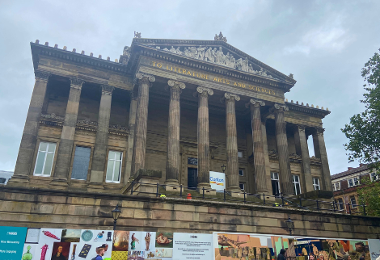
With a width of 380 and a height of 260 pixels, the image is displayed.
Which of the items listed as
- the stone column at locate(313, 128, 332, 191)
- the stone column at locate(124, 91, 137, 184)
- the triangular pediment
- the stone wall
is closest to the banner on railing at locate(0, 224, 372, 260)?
the stone wall

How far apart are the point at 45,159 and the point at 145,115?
9.00 meters

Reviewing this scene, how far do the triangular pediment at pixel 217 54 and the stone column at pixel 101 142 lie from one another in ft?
18.2

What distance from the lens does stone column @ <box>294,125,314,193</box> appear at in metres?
33.1

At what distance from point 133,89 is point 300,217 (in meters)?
17.4

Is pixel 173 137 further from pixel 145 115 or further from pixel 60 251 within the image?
pixel 60 251

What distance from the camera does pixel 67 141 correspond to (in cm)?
2414

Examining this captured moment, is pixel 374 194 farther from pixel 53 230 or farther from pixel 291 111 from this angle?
pixel 53 230

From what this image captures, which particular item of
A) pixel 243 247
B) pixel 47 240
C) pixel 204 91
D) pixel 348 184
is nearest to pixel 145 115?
pixel 204 91

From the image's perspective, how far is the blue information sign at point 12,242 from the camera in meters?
13.5

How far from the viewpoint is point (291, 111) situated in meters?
35.8

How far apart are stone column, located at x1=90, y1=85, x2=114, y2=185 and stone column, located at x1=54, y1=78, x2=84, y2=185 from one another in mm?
1962

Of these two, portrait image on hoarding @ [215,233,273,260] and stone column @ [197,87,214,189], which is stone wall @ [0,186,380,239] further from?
stone column @ [197,87,214,189]

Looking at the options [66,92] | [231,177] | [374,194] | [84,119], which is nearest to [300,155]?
[374,194]

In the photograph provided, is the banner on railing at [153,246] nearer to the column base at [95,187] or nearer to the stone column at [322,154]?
the column base at [95,187]
